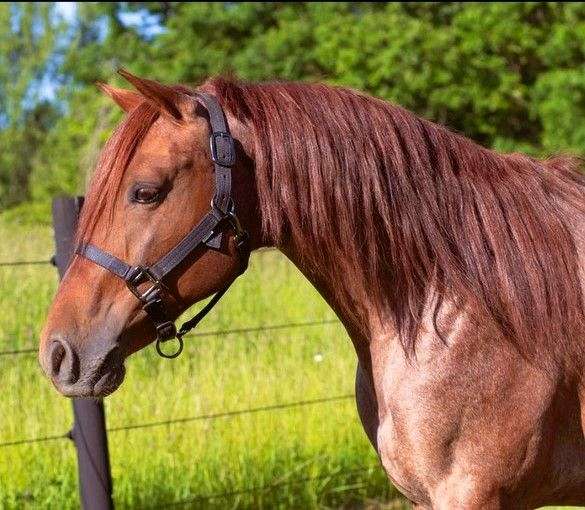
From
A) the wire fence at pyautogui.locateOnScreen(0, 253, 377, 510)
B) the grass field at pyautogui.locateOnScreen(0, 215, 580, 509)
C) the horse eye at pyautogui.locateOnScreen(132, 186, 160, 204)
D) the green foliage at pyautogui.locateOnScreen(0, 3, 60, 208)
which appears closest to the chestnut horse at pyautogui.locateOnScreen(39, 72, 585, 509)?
the horse eye at pyautogui.locateOnScreen(132, 186, 160, 204)

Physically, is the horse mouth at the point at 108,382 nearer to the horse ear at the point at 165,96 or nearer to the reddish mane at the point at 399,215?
the reddish mane at the point at 399,215

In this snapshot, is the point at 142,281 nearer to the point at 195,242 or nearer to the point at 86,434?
the point at 195,242

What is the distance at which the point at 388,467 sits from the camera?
2463mm

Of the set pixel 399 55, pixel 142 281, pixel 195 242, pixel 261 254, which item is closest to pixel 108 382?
pixel 142 281

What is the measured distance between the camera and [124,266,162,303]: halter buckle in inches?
86.9

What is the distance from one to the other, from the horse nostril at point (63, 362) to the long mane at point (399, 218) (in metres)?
0.58

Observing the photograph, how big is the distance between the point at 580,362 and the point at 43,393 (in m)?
2.72

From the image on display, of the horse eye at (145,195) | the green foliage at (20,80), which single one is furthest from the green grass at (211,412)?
the green foliage at (20,80)

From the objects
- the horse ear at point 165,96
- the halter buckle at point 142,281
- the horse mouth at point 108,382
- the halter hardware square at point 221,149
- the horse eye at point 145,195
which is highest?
the horse ear at point 165,96

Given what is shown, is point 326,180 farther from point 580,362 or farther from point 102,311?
point 580,362

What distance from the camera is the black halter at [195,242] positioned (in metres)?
2.21

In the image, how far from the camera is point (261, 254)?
5352 millimetres

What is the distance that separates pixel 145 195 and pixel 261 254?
3.14 m

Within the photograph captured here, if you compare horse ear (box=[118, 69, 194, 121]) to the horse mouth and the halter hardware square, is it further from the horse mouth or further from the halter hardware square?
the horse mouth
